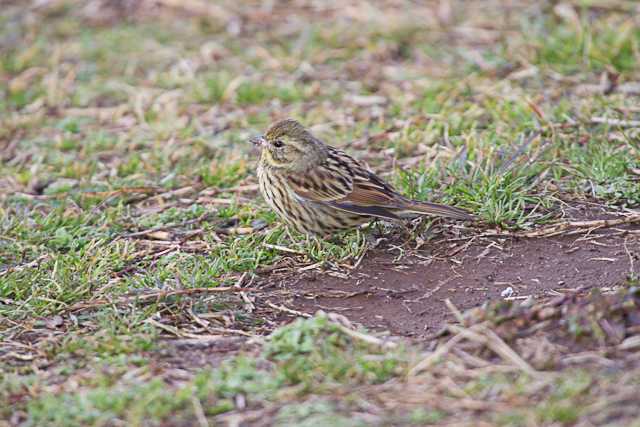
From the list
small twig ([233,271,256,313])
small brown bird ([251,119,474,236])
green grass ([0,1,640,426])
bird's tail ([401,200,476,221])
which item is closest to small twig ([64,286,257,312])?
green grass ([0,1,640,426])

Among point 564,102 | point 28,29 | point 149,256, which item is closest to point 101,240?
point 149,256

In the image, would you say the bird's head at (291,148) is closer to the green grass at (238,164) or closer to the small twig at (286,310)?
the green grass at (238,164)

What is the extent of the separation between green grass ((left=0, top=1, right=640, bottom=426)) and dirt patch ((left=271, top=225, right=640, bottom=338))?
260 millimetres

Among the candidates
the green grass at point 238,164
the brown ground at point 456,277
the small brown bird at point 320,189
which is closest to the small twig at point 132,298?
the green grass at point 238,164

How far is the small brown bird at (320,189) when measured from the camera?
707 centimetres

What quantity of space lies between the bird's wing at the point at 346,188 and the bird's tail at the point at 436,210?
0.12 m

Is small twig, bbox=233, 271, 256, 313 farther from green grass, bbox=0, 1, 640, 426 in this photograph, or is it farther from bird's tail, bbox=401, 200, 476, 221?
bird's tail, bbox=401, 200, 476, 221

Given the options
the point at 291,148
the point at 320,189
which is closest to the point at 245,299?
the point at 320,189

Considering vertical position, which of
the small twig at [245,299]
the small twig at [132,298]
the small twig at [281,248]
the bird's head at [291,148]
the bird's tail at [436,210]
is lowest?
the small twig at [245,299]

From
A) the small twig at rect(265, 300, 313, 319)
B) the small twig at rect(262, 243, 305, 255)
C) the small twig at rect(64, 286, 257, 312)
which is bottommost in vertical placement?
the small twig at rect(265, 300, 313, 319)

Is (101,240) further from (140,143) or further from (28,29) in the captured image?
(28,29)

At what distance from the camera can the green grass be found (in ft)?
16.8

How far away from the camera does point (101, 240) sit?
7398mm

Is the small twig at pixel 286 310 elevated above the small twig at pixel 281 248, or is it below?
below
